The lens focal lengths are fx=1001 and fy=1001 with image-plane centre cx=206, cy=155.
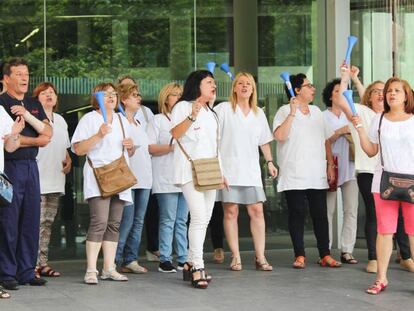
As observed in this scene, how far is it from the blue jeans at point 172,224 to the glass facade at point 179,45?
60.5 inches

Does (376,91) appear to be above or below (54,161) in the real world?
above

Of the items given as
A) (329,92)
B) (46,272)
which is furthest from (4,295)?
(329,92)

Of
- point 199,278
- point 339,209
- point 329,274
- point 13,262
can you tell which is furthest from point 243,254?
point 13,262

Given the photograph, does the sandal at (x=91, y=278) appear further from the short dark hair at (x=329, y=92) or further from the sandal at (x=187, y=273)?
the short dark hair at (x=329, y=92)

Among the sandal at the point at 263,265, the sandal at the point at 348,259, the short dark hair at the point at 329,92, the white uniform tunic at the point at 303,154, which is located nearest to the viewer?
the sandal at the point at 263,265

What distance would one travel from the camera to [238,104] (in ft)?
32.1

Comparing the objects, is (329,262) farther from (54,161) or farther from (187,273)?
(54,161)

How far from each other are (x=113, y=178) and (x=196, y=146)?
780mm

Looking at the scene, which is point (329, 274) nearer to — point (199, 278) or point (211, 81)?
point (199, 278)

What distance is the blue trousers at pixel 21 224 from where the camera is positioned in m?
8.48

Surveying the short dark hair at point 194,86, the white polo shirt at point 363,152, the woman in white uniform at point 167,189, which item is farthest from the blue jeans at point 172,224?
the white polo shirt at point 363,152

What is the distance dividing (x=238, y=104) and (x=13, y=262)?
2729 millimetres

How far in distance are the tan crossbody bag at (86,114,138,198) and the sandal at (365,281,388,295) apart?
2249 millimetres

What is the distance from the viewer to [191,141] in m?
8.76
